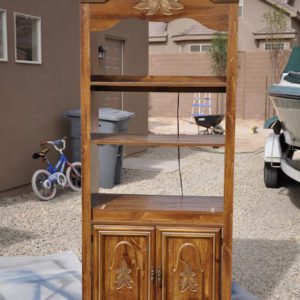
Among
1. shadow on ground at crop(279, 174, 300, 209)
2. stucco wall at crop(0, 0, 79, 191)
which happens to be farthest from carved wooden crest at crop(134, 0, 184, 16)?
shadow on ground at crop(279, 174, 300, 209)

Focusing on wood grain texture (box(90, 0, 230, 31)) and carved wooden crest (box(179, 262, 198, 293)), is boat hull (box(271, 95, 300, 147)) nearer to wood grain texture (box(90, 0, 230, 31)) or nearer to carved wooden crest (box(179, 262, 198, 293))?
wood grain texture (box(90, 0, 230, 31))

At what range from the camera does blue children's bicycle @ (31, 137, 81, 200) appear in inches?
296

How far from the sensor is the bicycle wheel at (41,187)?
7.43 meters

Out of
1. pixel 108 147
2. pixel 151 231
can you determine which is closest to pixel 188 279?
pixel 151 231

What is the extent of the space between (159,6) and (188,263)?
1551 mm

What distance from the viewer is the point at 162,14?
3.32 metres

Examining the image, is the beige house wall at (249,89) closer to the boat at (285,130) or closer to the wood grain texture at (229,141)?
the boat at (285,130)

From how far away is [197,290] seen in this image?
11.2 feet

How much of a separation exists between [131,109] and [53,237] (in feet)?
19.7

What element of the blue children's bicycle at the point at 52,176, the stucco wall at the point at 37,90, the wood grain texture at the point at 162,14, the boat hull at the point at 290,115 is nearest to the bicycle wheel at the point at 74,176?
the blue children's bicycle at the point at 52,176

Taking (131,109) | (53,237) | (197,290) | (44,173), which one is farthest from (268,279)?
(131,109)

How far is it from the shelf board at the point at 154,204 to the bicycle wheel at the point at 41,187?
3.76m

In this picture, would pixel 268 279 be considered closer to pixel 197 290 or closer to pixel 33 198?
pixel 197 290

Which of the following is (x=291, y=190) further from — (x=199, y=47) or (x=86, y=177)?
(x=199, y=47)
